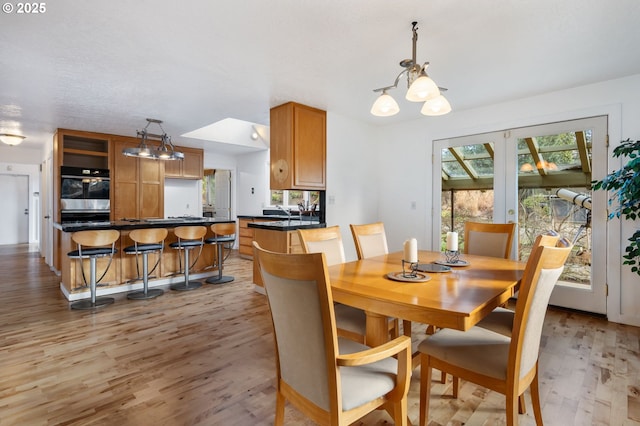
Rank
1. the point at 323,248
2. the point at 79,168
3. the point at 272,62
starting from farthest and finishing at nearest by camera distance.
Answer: the point at 79,168, the point at 272,62, the point at 323,248

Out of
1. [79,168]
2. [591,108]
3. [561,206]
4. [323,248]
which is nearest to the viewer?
[323,248]

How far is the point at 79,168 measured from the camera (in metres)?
4.98

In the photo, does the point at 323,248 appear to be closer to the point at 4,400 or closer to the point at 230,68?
the point at 230,68

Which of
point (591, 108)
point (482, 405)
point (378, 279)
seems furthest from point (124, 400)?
point (591, 108)

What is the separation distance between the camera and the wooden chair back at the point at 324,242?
2125 mm

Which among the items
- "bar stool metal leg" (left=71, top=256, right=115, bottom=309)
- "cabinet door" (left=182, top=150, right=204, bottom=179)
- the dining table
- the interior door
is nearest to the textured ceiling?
the dining table

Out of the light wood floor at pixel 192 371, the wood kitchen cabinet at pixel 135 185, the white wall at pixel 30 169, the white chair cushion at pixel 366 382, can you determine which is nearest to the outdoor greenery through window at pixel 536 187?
the light wood floor at pixel 192 371

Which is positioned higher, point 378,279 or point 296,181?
point 296,181

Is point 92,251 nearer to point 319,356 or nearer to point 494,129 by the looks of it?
point 319,356

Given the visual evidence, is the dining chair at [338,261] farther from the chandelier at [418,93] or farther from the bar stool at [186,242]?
the bar stool at [186,242]

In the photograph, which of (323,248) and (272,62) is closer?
(323,248)

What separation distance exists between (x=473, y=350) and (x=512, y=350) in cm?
20

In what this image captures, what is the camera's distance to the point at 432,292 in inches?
55.6

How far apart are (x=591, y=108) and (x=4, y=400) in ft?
16.9
